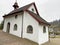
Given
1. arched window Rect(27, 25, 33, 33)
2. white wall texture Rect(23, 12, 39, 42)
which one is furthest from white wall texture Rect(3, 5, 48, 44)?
arched window Rect(27, 25, 33, 33)

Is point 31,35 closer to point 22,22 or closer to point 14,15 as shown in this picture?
point 22,22

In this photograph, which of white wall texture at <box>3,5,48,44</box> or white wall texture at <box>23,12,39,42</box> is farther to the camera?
white wall texture at <box>23,12,39,42</box>

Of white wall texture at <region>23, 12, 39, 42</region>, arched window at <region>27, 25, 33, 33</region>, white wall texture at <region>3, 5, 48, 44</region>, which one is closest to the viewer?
white wall texture at <region>3, 5, 48, 44</region>

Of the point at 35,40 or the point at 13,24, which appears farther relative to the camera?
the point at 13,24

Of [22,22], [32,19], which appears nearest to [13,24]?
[22,22]

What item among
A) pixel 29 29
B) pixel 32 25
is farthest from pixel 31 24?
pixel 29 29

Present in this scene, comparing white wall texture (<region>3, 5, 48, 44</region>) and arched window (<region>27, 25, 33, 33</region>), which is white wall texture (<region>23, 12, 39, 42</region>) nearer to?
white wall texture (<region>3, 5, 48, 44</region>)

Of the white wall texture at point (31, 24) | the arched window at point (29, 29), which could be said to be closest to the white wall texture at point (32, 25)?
the white wall texture at point (31, 24)

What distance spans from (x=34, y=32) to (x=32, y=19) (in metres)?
2.22

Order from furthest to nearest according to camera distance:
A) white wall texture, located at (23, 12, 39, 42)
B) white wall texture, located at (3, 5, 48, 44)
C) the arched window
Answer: the arched window → white wall texture, located at (23, 12, 39, 42) → white wall texture, located at (3, 5, 48, 44)

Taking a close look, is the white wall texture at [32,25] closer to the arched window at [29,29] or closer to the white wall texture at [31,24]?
the white wall texture at [31,24]

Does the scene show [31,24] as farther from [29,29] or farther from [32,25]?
[29,29]

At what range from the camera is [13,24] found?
17828 millimetres

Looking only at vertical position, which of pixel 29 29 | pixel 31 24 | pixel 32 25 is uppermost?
pixel 31 24
